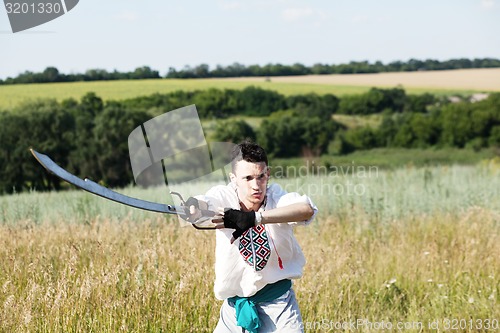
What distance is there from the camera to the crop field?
476 centimetres

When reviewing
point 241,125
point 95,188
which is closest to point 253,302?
point 95,188

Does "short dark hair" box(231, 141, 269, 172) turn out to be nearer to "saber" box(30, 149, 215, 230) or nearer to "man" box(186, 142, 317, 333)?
"man" box(186, 142, 317, 333)

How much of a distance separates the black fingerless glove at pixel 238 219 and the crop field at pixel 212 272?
4.99 ft

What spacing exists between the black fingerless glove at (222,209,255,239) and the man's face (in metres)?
0.21

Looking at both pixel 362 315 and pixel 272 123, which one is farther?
pixel 272 123

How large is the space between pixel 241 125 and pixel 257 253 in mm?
30469

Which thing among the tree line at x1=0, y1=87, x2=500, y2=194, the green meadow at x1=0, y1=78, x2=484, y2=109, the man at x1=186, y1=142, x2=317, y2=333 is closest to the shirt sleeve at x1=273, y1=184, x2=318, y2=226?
the man at x1=186, y1=142, x2=317, y2=333

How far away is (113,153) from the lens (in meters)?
31.2

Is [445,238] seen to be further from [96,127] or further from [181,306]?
[96,127]

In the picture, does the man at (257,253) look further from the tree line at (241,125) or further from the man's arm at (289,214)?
the tree line at (241,125)

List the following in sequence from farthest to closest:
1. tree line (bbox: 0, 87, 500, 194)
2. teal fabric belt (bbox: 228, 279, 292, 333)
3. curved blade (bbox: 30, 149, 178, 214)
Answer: tree line (bbox: 0, 87, 500, 194) → teal fabric belt (bbox: 228, 279, 292, 333) → curved blade (bbox: 30, 149, 178, 214)

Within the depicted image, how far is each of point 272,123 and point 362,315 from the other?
90.9ft

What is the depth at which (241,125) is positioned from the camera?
3400 centimetres

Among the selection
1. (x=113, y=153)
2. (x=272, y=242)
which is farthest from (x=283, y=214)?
(x=113, y=153)
